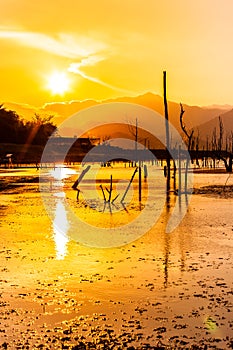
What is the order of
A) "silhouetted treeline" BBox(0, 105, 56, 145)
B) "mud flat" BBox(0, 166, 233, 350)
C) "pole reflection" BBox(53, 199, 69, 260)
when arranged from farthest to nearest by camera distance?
"silhouetted treeline" BBox(0, 105, 56, 145) → "pole reflection" BBox(53, 199, 69, 260) → "mud flat" BBox(0, 166, 233, 350)

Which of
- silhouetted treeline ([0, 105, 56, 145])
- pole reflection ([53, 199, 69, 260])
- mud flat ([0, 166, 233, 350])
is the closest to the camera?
mud flat ([0, 166, 233, 350])

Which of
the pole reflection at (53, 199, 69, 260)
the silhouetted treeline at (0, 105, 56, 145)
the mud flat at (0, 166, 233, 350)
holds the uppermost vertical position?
the silhouetted treeline at (0, 105, 56, 145)

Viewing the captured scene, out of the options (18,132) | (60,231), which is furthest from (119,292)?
(18,132)

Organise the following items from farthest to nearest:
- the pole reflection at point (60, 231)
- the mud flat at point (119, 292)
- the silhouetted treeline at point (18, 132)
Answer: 1. the silhouetted treeline at point (18, 132)
2. the pole reflection at point (60, 231)
3. the mud flat at point (119, 292)

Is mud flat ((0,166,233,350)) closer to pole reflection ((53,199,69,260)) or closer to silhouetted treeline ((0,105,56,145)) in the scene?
pole reflection ((53,199,69,260))

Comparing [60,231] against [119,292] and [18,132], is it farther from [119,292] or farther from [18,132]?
[18,132]

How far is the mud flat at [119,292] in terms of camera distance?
832 cm

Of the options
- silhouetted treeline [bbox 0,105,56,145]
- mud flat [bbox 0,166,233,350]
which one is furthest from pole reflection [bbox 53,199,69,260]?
silhouetted treeline [bbox 0,105,56,145]

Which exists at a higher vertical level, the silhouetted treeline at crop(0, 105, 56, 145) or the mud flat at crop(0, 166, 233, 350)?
the silhouetted treeline at crop(0, 105, 56, 145)

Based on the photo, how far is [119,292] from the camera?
35.2 ft

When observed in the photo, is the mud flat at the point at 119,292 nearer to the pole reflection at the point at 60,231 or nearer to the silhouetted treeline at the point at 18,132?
the pole reflection at the point at 60,231

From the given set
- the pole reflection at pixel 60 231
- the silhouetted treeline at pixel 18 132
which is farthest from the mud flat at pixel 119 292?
the silhouetted treeline at pixel 18 132

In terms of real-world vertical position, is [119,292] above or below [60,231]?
below

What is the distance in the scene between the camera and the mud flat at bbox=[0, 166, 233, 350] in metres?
8.32
